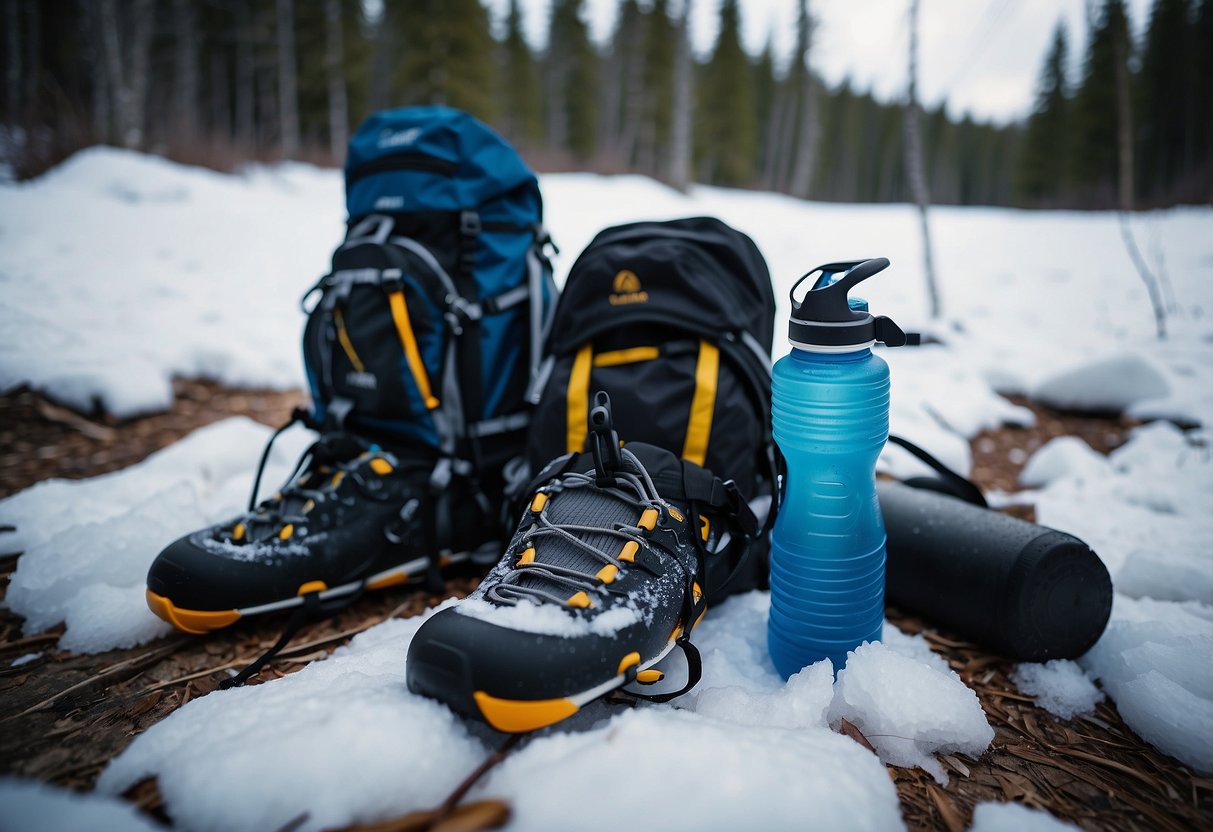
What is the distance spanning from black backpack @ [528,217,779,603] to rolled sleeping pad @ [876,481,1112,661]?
1.37 ft

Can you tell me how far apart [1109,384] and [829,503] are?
374 cm

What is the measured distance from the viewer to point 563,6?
24078 mm

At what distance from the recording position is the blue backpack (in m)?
1.74

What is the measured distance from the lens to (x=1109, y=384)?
3752mm

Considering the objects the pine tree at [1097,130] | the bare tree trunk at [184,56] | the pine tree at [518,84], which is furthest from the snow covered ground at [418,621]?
the pine tree at [1097,130]

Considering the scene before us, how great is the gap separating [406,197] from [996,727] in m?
2.00

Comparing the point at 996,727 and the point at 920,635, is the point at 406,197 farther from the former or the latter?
the point at 996,727

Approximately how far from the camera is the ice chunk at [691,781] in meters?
0.74

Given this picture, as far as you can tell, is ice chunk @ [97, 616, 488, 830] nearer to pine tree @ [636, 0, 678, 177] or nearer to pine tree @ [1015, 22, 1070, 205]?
pine tree @ [636, 0, 678, 177]

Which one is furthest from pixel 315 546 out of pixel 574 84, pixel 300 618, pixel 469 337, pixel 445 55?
pixel 574 84

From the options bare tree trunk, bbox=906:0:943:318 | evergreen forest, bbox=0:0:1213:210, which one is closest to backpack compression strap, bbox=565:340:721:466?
bare tree trunk, bbox=906:0:943:318

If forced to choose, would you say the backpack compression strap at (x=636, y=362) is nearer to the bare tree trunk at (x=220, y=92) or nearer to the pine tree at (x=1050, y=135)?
the bare tree trunk at (x=220, y=92)

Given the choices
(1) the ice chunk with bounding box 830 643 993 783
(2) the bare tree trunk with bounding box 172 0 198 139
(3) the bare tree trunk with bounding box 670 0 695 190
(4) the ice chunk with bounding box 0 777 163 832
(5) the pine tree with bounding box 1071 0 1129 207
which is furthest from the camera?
(5) the pine tree with bounding box 1071 0 1129 207

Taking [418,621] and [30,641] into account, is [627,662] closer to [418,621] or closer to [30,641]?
[418,621]
